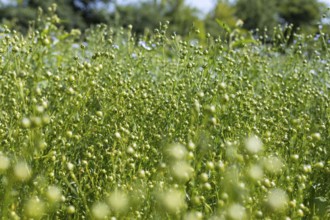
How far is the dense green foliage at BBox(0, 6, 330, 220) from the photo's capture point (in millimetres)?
1511

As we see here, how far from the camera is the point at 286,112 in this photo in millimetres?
2590

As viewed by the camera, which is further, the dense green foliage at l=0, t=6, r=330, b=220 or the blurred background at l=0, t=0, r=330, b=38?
the blurred background at l=0, t=0, r=330, b=38

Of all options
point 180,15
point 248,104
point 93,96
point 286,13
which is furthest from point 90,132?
point 286,13

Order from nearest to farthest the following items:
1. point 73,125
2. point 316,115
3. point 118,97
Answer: point 73,125
point 118,97
point 316,115

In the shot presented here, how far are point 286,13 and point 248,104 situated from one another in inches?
890

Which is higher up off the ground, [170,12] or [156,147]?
[170,12]

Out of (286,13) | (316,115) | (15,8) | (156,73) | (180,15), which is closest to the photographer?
(316,115)

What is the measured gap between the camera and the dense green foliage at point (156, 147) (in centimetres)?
151

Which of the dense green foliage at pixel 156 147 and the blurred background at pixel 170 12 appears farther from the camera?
the blurred background at pixel 170 12

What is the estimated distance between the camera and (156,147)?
226 centimetres

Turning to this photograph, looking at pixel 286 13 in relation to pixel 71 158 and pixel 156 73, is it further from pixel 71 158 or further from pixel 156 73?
pixel 71 158

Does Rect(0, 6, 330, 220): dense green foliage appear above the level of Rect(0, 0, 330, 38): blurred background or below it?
below

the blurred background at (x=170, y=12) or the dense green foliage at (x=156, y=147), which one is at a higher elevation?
the blurred background at (x=170, y=12)

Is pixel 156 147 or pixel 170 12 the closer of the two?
pixel 156 147
